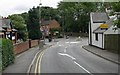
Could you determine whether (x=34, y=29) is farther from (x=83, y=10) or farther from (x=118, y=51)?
(x=118, y=51)

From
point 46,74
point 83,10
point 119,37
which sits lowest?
point 46,74

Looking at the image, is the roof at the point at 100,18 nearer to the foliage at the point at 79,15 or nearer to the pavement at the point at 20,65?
the pavement at the point at 20,65

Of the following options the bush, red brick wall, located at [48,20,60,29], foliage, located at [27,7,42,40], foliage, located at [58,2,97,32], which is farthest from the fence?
red brick wall, located at [48,20,60,29]

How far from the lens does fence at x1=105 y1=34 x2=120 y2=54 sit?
3170 centimetres

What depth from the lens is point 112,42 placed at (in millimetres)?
34531

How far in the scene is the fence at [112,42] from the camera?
31698mm

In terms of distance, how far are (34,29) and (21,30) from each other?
19.6 feet

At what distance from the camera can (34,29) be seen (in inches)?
2960

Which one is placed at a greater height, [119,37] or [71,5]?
[71,5]

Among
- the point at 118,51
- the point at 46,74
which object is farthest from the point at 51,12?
the point at 46,74

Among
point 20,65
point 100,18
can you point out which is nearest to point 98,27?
point 100,18

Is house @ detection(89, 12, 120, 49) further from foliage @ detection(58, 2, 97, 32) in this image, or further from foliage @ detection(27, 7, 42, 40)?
foliage @ detection(58, 2, 97, 32)

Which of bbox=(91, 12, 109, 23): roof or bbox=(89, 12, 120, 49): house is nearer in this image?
bbox=(89, 12, 120, 49): house

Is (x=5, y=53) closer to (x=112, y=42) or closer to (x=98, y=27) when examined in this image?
(x=112, y=42)
